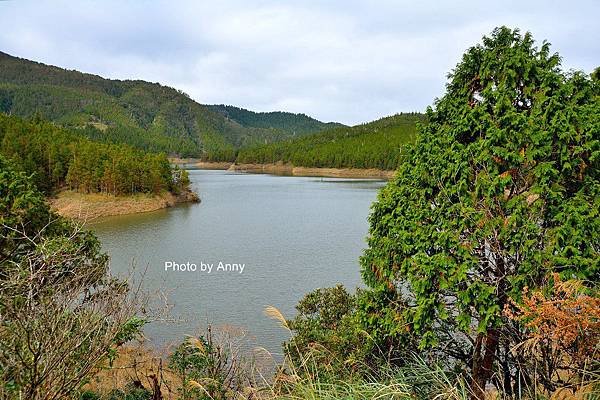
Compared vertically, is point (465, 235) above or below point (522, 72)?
below

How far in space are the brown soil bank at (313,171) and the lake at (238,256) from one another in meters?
47.9

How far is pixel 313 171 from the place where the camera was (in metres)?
107

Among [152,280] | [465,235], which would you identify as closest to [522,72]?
[465,235]

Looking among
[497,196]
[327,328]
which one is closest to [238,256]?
[327,328]

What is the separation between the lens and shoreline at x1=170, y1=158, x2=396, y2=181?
9638 cm

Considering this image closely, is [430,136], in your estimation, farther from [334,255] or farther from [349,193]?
[349,193]

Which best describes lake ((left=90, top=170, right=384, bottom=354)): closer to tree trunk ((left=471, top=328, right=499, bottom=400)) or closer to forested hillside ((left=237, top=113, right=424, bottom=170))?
tree trunk ((left=471, top=328, right=499, bottom=400))

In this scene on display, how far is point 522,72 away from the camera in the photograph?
6.61 metres

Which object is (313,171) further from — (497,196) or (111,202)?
(497,196)

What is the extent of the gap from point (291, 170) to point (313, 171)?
10799 millimetres

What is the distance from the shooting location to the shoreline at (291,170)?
316 ft

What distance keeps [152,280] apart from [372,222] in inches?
556

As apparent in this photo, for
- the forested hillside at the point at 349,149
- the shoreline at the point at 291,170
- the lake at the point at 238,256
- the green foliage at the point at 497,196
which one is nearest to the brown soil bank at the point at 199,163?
the shoreline at the point at 291,170

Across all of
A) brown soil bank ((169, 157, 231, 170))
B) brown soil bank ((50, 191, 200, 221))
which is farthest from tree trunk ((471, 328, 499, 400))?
brown soil bank ((169, 157, 231, 170))
